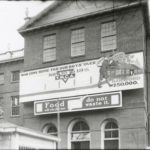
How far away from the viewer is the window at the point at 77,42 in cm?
2456

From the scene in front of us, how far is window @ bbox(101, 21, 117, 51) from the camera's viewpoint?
23.3 metres

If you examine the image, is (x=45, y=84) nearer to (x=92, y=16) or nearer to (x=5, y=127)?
(x=92, y=16)

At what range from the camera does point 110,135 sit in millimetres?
22609

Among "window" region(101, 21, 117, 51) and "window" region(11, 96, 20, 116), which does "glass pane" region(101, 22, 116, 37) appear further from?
"window" region(11, 96, 20, 116)

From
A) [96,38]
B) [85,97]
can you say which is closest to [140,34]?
[96,38]

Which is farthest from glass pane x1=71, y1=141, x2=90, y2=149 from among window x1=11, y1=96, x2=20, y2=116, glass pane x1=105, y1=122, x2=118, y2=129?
window x1=11, y1=96, x2=20, y2=116

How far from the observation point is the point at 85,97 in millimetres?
22734

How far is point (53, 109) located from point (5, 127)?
11698 mm

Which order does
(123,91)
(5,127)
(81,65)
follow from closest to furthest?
(5,127) < (123,91) < (81,65)

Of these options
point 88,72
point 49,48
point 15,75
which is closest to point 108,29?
point 88,72

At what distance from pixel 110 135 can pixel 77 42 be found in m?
7.28

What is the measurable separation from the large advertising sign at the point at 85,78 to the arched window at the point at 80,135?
2.46 m

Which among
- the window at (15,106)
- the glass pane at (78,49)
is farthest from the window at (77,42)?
the window at (15,106)

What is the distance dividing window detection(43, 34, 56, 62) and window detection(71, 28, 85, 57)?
169 cm
